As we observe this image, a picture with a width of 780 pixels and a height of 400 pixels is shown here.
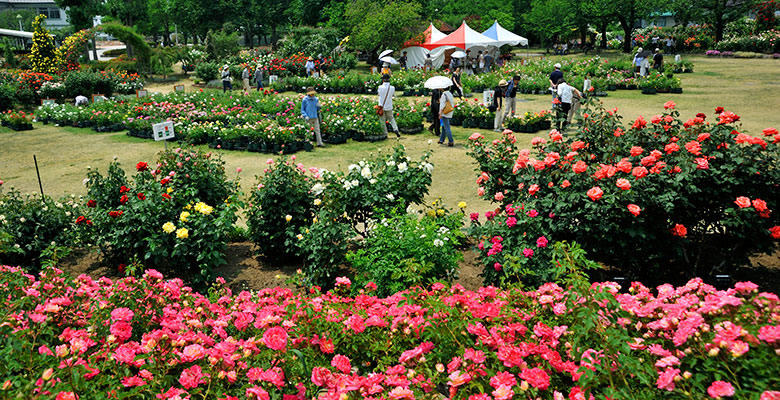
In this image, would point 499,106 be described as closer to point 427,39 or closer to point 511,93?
point 511,93

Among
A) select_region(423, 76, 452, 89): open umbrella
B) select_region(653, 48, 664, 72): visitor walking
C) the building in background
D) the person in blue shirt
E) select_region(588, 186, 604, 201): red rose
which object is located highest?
the building in background

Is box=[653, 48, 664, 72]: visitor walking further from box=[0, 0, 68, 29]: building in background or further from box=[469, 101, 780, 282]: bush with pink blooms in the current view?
box=[0, 0, 68, 29]: building in background

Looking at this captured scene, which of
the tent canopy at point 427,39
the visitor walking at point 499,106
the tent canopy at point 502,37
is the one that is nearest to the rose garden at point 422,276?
the visitor walking at point 499,106

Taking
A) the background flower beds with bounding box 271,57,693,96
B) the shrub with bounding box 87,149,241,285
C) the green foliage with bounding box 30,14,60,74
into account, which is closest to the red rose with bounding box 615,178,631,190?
the shrub with bounding box 87,149,241,285

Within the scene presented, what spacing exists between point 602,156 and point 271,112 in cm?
1229

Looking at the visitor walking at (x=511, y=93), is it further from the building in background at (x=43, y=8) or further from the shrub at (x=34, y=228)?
the building in background at (x=43, y=8)

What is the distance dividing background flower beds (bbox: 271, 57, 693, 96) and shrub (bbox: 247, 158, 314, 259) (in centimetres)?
1565

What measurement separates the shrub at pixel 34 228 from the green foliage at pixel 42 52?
83.9ft

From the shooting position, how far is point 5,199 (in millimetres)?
6559

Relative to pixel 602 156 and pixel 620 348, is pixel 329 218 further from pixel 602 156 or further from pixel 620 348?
pixel 620 348

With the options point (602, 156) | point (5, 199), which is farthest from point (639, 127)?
point (5, 199)

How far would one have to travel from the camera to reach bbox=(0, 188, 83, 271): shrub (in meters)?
6.25

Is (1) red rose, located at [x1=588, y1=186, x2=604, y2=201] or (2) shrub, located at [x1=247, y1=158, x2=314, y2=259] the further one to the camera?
(2) shrub, located at [x1=247, y1=158, x2=314, y2=259]

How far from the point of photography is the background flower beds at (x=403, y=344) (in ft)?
8.61
